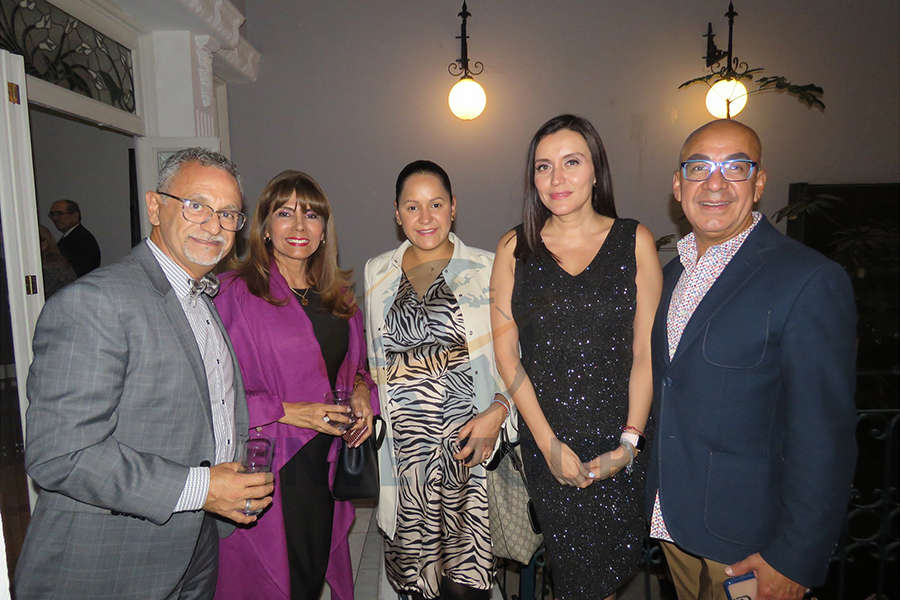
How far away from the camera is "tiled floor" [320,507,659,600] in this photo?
3.27 meters

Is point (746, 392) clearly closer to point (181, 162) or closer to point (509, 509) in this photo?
point (509, 509)

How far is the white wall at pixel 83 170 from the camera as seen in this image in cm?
589

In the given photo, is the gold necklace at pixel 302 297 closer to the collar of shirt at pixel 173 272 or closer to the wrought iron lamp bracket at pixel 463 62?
the collar of shirt at pixel 173 272

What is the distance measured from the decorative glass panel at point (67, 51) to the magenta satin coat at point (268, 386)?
215 centimetres

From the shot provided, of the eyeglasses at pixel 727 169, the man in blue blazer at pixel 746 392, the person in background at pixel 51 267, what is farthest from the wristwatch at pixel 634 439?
the person in background at pixel 51 267

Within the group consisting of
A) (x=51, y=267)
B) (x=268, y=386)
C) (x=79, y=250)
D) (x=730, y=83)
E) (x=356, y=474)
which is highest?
(x=730, y=83)

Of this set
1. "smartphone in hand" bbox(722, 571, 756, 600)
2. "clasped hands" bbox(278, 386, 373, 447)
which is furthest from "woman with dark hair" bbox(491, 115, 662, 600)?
"clasped hands" bbox(278, 386, 373, 447)

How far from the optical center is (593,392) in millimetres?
1867

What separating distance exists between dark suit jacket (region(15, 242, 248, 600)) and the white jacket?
2.80 feet

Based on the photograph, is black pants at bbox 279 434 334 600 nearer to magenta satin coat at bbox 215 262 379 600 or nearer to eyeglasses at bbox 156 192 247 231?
magenta satin coat at bbox 215 262 379 600

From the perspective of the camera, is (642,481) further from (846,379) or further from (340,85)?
(340,85)

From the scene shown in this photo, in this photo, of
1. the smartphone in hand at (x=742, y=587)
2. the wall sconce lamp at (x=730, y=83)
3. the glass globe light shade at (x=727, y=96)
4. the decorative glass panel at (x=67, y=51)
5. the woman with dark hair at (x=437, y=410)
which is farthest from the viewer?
the glass globe light shade at (x=727, y=96)

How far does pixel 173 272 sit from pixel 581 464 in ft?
4.78

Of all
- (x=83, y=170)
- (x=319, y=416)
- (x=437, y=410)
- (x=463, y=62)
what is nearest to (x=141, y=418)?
(x=319, y=416)
